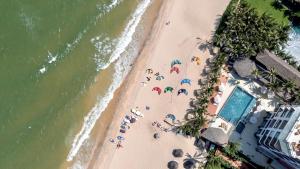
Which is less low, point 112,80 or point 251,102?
point 251,102

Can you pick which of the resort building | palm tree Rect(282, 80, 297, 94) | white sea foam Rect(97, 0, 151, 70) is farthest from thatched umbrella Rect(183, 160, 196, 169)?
white sea foam Rect(97, 0, 151, 70)

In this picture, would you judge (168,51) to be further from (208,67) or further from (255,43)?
(255,43)

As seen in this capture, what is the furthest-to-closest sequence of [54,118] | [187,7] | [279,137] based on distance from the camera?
[187,7]
[54,118]
[279,137]

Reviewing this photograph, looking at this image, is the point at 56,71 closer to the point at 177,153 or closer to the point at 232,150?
the point at 177,153

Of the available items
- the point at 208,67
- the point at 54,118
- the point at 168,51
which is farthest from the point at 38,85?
the point at 208,67

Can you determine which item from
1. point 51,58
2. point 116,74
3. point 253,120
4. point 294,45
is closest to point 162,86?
point 116,74

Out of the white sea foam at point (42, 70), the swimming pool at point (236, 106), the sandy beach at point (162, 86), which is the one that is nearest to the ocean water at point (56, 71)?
the white sea foam at point (42, 70)

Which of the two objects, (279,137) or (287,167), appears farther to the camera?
(287,167)
